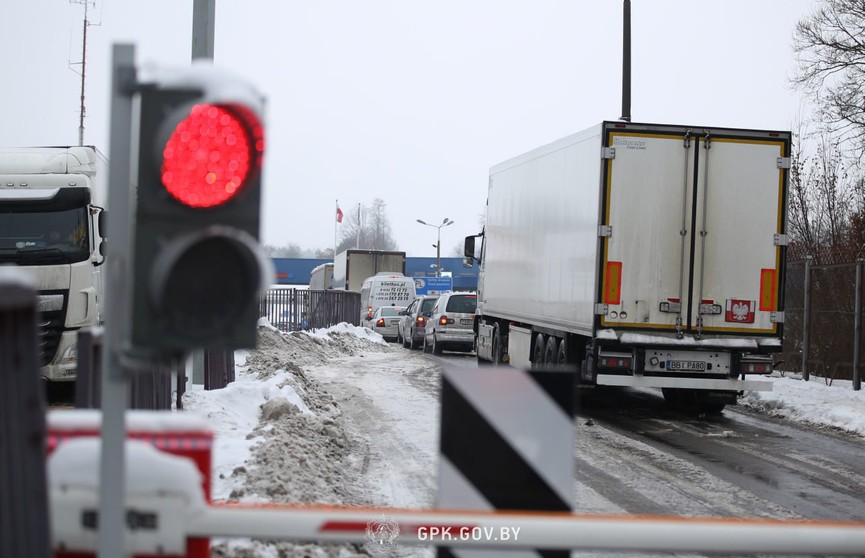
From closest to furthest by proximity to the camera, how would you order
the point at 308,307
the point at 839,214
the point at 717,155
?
1. the point at 717,155
2. the point at 839,214
3. the point at 308,307

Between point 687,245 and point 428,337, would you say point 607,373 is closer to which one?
point 687,245

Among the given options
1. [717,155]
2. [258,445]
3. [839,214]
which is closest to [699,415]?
A: [717,155]

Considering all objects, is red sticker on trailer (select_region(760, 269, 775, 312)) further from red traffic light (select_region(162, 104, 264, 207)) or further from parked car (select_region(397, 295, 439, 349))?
parked car (select_region(397, 295, 439, 349))

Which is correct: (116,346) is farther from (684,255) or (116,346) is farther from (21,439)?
(684,255)

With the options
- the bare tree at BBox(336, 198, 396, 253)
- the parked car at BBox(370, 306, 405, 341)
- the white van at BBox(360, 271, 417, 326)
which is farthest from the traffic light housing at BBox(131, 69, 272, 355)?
the bare tree at BBox(336, 198, 396, 253)

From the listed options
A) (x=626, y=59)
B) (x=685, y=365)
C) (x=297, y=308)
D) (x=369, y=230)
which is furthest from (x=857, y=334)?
(x=369, y=230)

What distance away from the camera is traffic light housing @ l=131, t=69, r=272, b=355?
2.60 meters

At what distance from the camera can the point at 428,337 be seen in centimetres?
2972

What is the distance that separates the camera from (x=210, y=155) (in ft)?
8.87

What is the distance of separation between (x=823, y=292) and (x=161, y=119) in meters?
17.4

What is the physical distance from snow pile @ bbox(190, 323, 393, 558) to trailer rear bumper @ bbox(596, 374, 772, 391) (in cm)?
367

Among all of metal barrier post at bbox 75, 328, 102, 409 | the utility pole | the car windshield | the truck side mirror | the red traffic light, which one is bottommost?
the car windshield

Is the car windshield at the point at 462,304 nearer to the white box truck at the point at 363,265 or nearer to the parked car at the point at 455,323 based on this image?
the parked car at the point at 455,323

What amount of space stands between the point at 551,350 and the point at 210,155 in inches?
509
